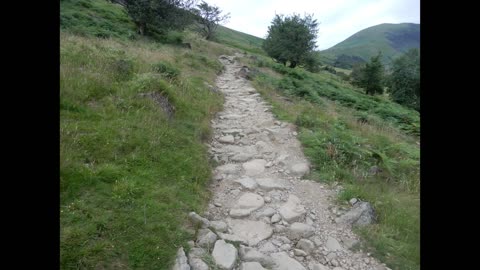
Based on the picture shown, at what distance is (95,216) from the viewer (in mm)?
3971

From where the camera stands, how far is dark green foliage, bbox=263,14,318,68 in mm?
39375

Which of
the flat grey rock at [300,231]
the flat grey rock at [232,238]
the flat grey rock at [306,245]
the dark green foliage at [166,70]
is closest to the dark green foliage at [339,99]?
the dark green foliage at [166,70]

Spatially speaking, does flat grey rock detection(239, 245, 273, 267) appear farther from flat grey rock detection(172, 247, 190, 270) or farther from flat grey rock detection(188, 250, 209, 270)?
flat grey rock detection(172, 247, 190, 270)

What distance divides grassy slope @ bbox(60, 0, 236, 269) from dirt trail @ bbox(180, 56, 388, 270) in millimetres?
472

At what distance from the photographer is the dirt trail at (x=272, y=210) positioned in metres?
4.38

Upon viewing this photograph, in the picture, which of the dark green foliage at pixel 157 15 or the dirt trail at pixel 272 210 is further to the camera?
the dark green foliage at pixel 157 15

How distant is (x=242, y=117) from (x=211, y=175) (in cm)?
423

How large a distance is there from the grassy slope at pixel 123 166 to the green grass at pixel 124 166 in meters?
0.01

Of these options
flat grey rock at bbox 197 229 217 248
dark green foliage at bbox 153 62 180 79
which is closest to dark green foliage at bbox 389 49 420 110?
dark green foliage at bbox 153 62 180 79

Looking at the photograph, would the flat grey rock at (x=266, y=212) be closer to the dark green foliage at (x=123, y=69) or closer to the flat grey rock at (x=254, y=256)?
the flat grey rock at (x=254, y=256)

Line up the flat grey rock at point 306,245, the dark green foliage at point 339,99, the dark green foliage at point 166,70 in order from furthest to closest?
the dark green foliage at point 339,99
the dark green foliage at point 166,70
the flat grey rock at point 306,245

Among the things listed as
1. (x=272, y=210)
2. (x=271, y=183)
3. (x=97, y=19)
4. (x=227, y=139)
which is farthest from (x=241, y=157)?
(x=97, y=19)
